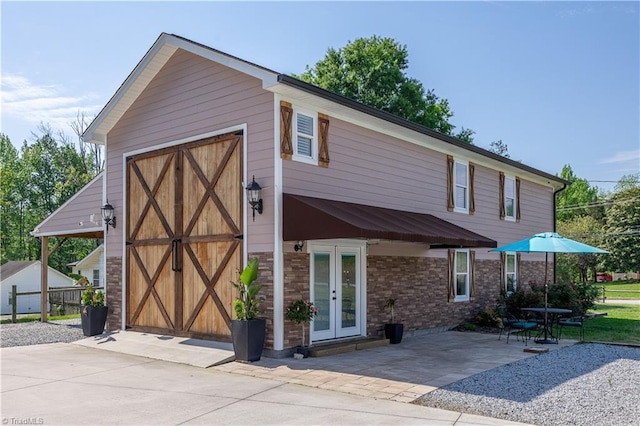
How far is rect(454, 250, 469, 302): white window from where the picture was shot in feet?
56.0

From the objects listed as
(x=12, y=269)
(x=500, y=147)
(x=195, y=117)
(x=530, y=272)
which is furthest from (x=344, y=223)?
(x=500, y=147)

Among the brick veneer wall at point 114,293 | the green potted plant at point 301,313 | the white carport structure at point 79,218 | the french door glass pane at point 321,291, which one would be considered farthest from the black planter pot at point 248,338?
the white carport structure at point 79,218

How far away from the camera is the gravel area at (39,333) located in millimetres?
14062

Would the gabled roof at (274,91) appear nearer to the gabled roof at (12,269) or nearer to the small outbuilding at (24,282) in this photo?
the small outbuilding at (24,282)

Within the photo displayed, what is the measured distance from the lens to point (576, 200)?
65062 mm

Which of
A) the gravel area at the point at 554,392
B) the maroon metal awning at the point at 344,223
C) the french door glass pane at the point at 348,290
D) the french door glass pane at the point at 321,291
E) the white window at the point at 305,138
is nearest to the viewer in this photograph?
the gravel area at the point at 554,392

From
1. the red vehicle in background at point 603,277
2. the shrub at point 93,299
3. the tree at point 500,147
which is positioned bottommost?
the red vehicle in background at point 603,277

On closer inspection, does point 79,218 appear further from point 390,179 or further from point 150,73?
point 390,179

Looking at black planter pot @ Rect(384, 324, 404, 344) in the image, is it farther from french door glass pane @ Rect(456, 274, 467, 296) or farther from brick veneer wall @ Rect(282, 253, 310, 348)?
french door glass pane @ Rect(456, 274, 467, 296)

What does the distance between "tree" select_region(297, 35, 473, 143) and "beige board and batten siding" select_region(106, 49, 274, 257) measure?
63.4ft

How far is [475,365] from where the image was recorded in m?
10.4

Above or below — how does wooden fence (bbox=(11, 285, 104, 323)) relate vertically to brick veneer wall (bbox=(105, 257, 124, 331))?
below

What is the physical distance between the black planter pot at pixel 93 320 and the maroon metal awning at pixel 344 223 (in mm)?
6374

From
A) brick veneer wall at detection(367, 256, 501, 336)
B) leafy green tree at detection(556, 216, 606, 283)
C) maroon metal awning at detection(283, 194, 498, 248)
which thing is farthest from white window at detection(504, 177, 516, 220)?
leafy green tree at detection(556, 216, 606, 283)
